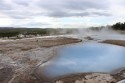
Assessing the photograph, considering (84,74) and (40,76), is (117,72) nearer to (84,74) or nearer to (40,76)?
(84,74)

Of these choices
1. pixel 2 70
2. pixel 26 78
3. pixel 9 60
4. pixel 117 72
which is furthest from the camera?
pixel 9 60

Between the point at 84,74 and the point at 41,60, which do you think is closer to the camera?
the point at 84,74

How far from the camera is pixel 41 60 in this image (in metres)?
20.3

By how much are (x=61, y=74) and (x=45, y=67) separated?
2619 millimetres

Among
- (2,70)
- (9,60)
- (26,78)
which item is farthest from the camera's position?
(9,60)

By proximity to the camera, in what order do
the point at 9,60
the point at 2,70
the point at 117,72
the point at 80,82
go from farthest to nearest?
the point at 9,60, the point at 2,70, the point at 117,72, the point at 80,82

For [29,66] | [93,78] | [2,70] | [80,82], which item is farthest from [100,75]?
[2,70]

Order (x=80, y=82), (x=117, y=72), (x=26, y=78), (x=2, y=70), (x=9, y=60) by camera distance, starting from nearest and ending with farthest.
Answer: (x=80, y=82), (x=26, y=78), (x=117, y=72), (x=2, y=70), (x=9, y=60)

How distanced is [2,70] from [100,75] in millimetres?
6492

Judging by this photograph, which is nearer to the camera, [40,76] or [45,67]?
[40,76]

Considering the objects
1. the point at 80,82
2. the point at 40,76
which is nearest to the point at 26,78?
the point at 40,76

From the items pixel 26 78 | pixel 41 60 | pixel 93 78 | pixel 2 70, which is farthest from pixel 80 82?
pixel 41 60

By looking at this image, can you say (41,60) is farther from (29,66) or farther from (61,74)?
(61,74)

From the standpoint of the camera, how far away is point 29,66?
17672 millimetres
